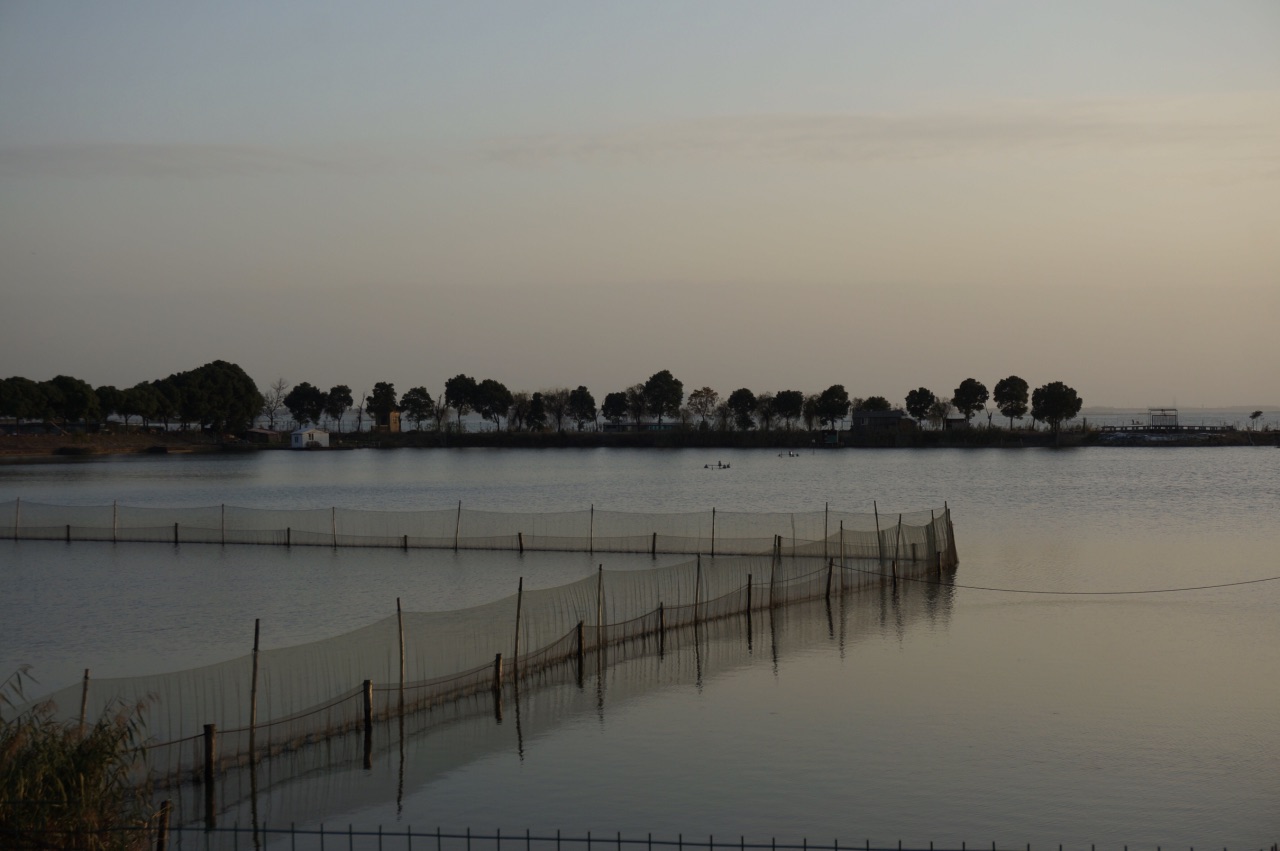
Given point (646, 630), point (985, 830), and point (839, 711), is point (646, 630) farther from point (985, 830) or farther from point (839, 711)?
point (985, 830)

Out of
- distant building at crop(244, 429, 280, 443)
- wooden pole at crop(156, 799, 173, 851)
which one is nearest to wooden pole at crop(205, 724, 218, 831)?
wooden pole at crop(156, 799, 173, 851)

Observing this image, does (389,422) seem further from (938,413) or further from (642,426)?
(938,413)

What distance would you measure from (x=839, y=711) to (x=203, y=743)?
33.0 feet

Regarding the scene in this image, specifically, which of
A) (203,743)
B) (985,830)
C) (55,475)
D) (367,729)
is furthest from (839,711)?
(55,475)

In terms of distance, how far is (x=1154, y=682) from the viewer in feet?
74.7

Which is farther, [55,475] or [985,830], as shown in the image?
[55,475]

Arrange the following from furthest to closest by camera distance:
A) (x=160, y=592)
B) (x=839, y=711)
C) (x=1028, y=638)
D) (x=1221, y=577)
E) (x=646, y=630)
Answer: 1. (x=1221, y=577)
2. (x=160, y=592)
3. (x=1028, y=638)
4. (x=646, y=630)
5. (x=839, y=711)

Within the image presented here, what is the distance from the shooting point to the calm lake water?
15625mm

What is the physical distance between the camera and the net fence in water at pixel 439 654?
16.1 metres

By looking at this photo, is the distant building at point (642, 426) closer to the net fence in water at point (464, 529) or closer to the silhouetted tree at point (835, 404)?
the silhouetted tree at point (835, 404)

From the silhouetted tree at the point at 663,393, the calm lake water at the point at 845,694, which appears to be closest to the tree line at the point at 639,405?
the silhouetted tree at the point at 663,393

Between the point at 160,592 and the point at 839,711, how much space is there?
833 inches

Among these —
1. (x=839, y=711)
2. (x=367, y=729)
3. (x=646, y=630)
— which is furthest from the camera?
(x=646, y=630)

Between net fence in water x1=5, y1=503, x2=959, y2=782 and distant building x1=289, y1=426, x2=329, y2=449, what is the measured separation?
141 meters
